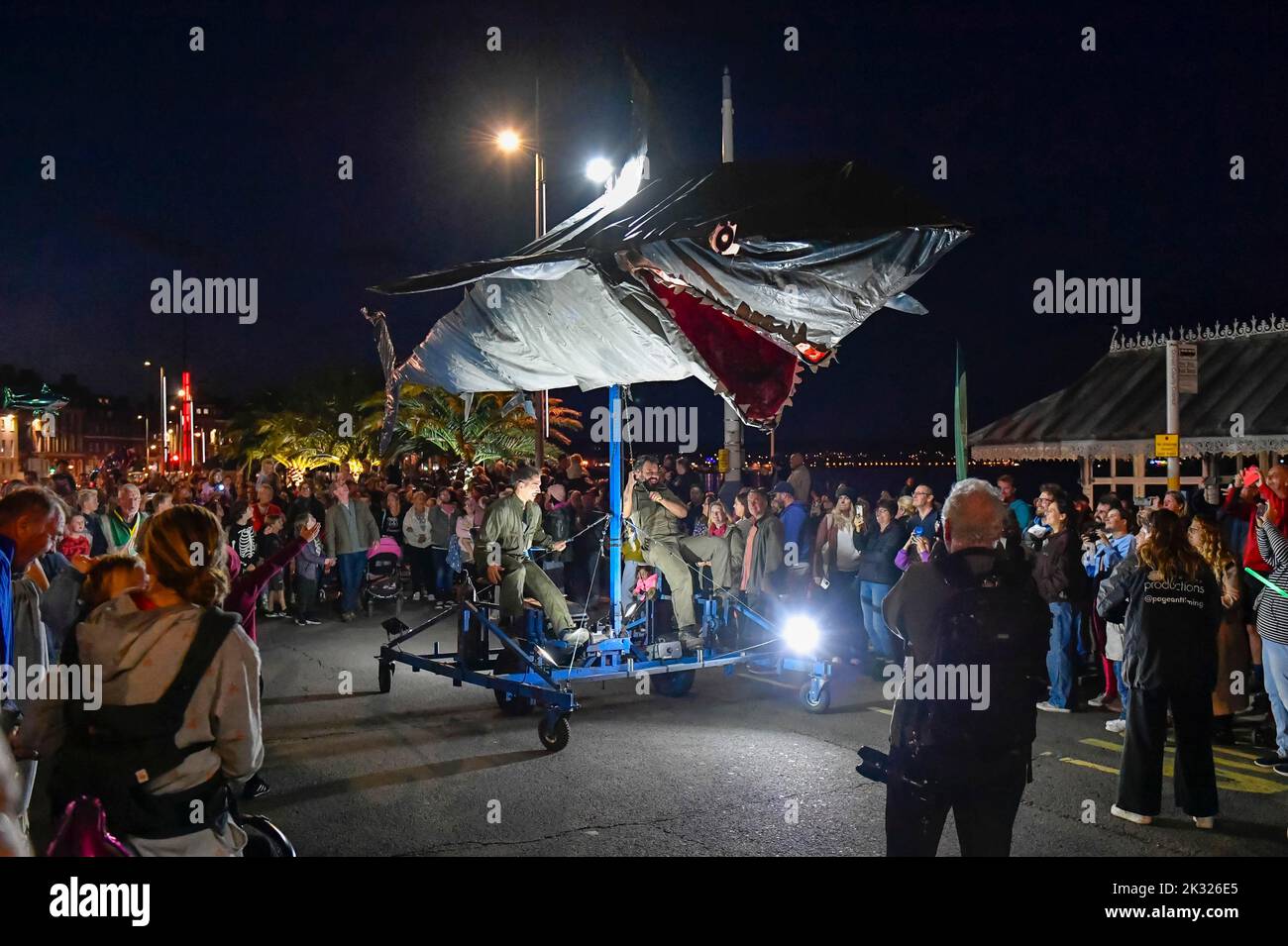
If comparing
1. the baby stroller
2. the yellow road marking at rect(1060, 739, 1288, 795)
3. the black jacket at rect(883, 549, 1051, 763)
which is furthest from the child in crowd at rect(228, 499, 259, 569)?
the black jacket at rect(883, 549, 1051, 763)

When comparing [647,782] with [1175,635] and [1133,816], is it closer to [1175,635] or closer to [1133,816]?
[1133,816]

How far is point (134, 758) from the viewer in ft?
9.55

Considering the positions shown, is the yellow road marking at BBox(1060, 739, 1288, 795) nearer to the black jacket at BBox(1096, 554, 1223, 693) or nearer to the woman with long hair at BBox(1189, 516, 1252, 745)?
the woman with long hair at BBox(1189, 516, 1252, 745)

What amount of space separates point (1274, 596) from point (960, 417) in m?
5.55

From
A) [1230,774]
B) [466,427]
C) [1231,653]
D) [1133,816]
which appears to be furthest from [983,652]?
[466,427]

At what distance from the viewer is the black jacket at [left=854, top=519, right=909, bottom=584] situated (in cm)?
1088

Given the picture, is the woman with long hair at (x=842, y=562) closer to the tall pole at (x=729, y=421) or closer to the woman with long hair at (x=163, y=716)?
the tall pole at (x=729, y=421)

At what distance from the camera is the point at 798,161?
7316mm

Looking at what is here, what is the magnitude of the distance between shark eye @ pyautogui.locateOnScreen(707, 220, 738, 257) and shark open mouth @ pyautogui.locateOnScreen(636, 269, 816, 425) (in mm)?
354

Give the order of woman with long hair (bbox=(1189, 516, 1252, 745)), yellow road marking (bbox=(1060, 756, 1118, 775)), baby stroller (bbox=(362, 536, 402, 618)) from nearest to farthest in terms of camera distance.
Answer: yellow road marking (bbox=(1060, 756, 1118, 775)) → woman with long hair (bbox=(1189, 516, 1252, 745)) → baby stroller (bbox=(362, 536, 402, 618))

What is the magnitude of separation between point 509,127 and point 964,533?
16125 mm
